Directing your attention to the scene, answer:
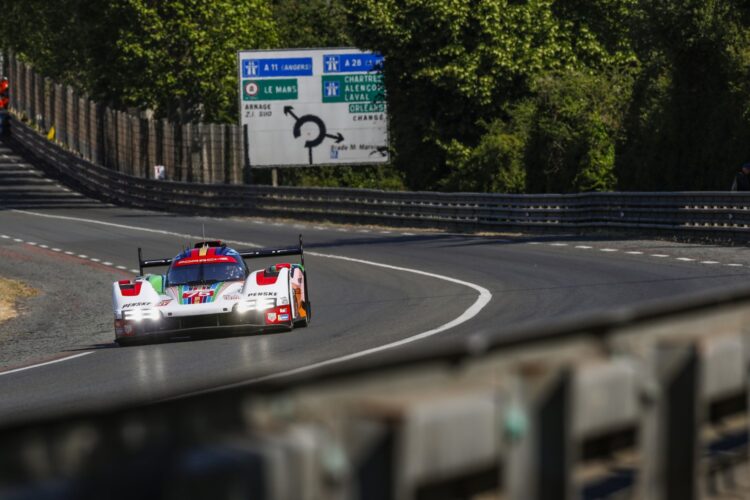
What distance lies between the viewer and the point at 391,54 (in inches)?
1912

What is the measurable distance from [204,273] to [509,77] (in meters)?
30.4

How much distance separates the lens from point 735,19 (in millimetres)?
34031

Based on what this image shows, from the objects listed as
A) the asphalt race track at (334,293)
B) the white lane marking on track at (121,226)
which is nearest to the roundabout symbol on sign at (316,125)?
the white lane marking on track at (121,226)

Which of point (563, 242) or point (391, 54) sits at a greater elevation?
point (391, 54)

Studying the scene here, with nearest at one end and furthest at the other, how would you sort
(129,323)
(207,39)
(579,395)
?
(579,395)
(129,323)
(207,39)

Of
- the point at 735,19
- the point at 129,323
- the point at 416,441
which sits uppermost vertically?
the point at 735,19

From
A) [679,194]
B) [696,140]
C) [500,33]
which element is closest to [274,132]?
[500,33]

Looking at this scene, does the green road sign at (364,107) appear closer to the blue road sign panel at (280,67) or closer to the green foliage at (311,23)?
the blue road sign panel at (280,67)

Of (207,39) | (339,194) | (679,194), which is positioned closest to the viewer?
(679,194)

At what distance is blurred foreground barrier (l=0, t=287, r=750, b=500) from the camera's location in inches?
112

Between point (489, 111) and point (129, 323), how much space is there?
32.2 m

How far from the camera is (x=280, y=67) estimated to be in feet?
172

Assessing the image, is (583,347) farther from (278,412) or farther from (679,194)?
(679,194)

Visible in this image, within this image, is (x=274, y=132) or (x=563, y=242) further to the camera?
(x=274, y=132)
